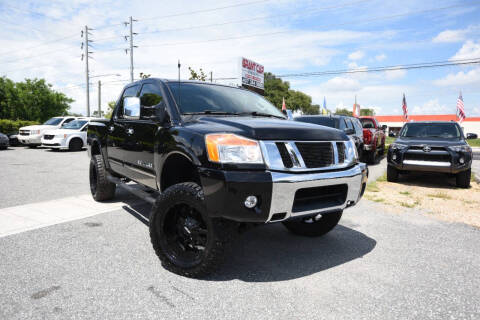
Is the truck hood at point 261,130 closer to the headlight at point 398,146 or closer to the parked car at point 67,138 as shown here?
the headlight at point 398,146

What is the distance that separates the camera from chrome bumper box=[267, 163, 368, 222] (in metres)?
2.55

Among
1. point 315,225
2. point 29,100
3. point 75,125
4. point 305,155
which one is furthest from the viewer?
point 29,100

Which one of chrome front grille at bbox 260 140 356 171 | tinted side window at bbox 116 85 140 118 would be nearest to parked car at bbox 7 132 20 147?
tinted side window at bbox 116 85 140 118

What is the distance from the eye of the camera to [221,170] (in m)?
2.56

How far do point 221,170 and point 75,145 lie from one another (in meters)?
15.9

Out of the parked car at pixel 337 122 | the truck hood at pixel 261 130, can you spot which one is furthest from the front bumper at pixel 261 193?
the parked car at pixel 337 122

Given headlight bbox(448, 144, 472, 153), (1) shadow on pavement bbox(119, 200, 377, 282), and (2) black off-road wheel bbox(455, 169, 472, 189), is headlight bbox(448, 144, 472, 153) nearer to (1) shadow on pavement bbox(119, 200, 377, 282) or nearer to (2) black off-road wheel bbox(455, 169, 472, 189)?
(2) black off-road wheel bbox(455, 169, 472, 189)

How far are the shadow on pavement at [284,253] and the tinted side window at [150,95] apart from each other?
5.43 ft

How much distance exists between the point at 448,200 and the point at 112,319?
6.40 meters

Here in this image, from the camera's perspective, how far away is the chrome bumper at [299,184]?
8.36 ft

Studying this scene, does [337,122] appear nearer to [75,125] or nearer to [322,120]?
[322,120]

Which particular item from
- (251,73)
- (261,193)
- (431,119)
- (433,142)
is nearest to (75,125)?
(251,73)

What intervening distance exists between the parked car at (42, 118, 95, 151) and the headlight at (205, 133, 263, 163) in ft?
50.5

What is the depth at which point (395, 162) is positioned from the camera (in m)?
8.04
